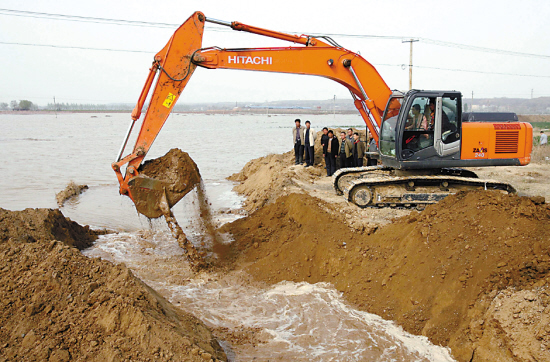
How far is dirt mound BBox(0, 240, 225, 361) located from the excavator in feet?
8.58

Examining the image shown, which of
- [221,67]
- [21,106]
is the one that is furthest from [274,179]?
[21,106]

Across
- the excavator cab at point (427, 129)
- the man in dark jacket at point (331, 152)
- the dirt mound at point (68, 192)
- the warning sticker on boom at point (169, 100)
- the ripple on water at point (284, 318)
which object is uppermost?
the warning sticker on boom at point (169, 100)

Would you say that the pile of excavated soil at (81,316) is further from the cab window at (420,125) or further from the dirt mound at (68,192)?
the dirt mound at (68,192)

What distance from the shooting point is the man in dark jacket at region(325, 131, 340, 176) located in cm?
1298

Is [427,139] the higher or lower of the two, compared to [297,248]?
higher

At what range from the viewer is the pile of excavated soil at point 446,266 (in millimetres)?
4535

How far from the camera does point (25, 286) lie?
440 centimetres

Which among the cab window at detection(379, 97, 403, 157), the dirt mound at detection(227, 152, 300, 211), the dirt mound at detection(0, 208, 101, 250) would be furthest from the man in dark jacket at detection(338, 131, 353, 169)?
the dirt mound at detection(0, 208, 101, 250)

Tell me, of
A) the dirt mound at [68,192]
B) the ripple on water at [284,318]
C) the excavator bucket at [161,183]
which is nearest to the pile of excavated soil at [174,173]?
the excavator bucket at [161,183]

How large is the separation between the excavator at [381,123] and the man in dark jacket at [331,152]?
2925mm

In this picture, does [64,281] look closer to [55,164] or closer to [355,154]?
[355,154]

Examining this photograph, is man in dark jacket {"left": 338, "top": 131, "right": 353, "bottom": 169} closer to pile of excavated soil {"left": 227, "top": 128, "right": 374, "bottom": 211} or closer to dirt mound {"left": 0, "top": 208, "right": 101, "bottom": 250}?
pile of excavated soil {"left": 227, "top": 128, "right": 374, "bottom": 211}

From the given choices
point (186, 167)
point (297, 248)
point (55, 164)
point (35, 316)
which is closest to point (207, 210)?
point (186, 167)

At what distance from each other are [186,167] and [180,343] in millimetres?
4125
